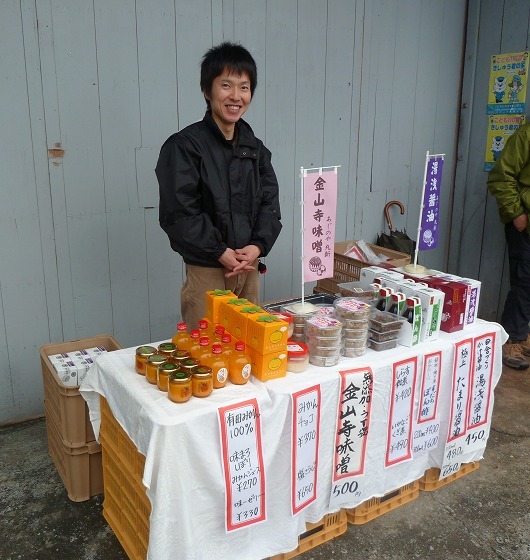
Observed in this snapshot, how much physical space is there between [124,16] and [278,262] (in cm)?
181

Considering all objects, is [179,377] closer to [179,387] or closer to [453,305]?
[179,387]

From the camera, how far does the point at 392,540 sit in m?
2.31

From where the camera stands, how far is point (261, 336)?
1.88 metres

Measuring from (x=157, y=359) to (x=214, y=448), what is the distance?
364 millimetres

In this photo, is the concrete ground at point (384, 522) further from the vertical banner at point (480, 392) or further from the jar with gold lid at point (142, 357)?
the jar with gold lid at point (142, 357)

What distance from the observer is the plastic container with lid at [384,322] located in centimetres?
222

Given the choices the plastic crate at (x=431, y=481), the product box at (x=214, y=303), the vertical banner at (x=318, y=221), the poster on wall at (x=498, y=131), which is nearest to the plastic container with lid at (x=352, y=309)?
the vertical banner at (x=318, y=221)

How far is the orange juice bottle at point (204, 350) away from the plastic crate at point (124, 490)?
37 centimetres

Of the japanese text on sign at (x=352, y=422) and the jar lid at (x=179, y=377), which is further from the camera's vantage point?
the japanese text on sign at (x=352, y=422)

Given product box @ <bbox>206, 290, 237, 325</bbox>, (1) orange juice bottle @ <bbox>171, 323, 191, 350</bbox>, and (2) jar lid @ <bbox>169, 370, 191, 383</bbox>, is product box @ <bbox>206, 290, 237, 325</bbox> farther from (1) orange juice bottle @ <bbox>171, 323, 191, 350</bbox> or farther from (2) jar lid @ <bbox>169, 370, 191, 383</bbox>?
(2) jar lid @ <bbox>169, 370, 191, 383</bbox>

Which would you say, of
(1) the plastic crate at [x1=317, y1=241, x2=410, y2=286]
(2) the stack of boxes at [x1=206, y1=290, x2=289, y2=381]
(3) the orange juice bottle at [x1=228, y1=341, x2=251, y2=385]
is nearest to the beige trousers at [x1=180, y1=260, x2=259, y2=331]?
(2) the stack of boxes at [x1=206, y1=290, x2=289, y2=381]

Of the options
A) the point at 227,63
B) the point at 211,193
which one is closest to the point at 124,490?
the point at 211,193

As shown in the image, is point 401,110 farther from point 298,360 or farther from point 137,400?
point 137,400

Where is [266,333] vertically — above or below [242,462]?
above
